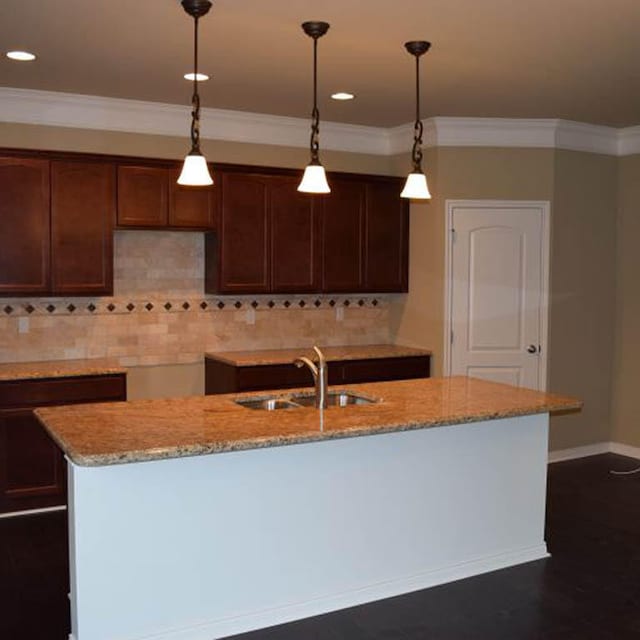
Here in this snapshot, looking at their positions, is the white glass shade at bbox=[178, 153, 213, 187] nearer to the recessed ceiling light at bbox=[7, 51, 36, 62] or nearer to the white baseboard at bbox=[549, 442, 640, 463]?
the recessed ceiling light at bbox=[7, 51, 36, 62]

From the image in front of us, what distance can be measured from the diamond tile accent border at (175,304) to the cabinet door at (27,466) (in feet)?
2.72

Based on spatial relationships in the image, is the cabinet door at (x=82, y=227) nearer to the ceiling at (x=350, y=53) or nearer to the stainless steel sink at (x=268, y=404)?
the ceiling at (x=350, y=53)

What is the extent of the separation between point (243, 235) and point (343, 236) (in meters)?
0.87

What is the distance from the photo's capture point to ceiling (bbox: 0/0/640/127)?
3.61 m

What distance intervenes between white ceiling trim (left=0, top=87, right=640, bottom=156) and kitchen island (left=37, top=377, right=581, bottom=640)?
2.51m

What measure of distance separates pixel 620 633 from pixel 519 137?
3864mm

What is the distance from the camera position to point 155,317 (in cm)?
583

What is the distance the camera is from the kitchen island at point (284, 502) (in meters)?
3.18

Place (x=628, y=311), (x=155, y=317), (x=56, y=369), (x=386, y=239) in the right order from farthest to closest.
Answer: (x=628, y=311)
(x=386, y=239)
(x=155, y=317)
(x=56, y=369)

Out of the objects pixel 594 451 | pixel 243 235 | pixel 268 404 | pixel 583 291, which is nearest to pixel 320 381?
pixel 268 404

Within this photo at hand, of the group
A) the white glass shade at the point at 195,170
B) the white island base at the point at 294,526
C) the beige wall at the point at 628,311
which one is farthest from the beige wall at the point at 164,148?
the white island base at the point at 294,526

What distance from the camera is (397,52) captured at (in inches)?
169

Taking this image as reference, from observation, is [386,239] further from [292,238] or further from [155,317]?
[155,317]

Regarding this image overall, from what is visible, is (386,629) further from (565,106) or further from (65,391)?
→ (565,106)
